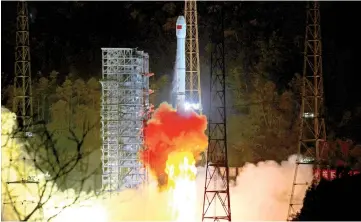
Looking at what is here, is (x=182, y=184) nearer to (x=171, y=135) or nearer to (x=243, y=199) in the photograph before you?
(x=171, y=135)

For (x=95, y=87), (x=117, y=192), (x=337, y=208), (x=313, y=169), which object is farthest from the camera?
(x=95, y=87)

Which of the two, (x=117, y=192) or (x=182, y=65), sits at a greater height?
(x=182, y=65)

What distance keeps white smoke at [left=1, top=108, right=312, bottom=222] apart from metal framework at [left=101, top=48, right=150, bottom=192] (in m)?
1.13

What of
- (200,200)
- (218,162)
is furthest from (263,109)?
(218,162)

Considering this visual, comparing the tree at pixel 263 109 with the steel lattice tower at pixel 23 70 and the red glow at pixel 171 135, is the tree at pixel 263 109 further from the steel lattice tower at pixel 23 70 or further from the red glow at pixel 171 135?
the steel lattice tower at pixel 23 70

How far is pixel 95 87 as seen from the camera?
53.1m

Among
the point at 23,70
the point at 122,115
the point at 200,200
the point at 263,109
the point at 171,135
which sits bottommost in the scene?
the point at 200,200

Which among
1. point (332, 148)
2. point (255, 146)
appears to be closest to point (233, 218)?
point (332, 148)

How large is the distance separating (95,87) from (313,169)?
71.8ft

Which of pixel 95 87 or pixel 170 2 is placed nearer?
pixel 95 87

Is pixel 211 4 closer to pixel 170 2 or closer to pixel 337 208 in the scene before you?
pixel 170 2

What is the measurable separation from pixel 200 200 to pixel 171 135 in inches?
135

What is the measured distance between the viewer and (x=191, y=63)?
1591 inches

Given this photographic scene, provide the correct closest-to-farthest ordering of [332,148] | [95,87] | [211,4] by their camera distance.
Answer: [332,148] < [95,87] < [211,4]
